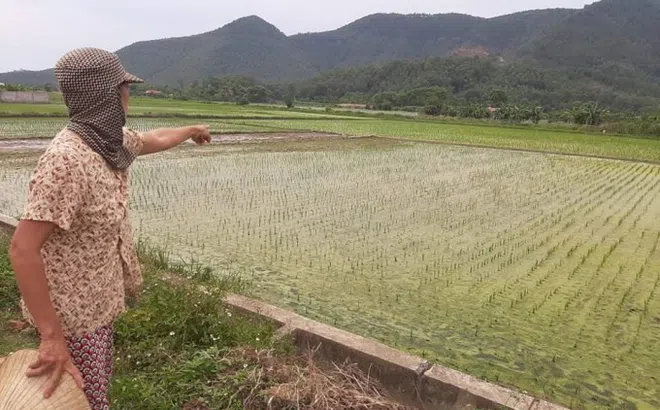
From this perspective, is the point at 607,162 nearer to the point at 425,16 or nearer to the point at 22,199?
the point at 22,199

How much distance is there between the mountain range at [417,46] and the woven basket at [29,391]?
83216mm

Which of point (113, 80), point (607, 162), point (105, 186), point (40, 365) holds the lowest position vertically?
point (607, 162)

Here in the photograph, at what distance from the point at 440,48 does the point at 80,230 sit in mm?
143592

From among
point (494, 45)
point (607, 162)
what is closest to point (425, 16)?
point (494, 45)

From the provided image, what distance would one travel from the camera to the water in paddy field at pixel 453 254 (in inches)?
132

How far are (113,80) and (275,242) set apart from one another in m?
4.21

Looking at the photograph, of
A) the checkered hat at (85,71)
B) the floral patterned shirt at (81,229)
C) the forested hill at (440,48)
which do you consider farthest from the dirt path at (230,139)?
the forested hill at (440,48)

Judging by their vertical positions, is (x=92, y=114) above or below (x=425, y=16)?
below

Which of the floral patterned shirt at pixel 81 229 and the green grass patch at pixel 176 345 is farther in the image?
the green grass patch at pixel 176 345

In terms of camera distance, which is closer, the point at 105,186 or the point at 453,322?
the point at 105,186

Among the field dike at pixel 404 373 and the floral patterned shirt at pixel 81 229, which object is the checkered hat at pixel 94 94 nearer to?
the floral patterned shirt at pixel 81 229

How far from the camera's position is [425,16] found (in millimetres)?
147500

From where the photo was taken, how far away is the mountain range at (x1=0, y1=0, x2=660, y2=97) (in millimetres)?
90312

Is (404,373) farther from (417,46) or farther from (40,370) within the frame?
(417,46)
